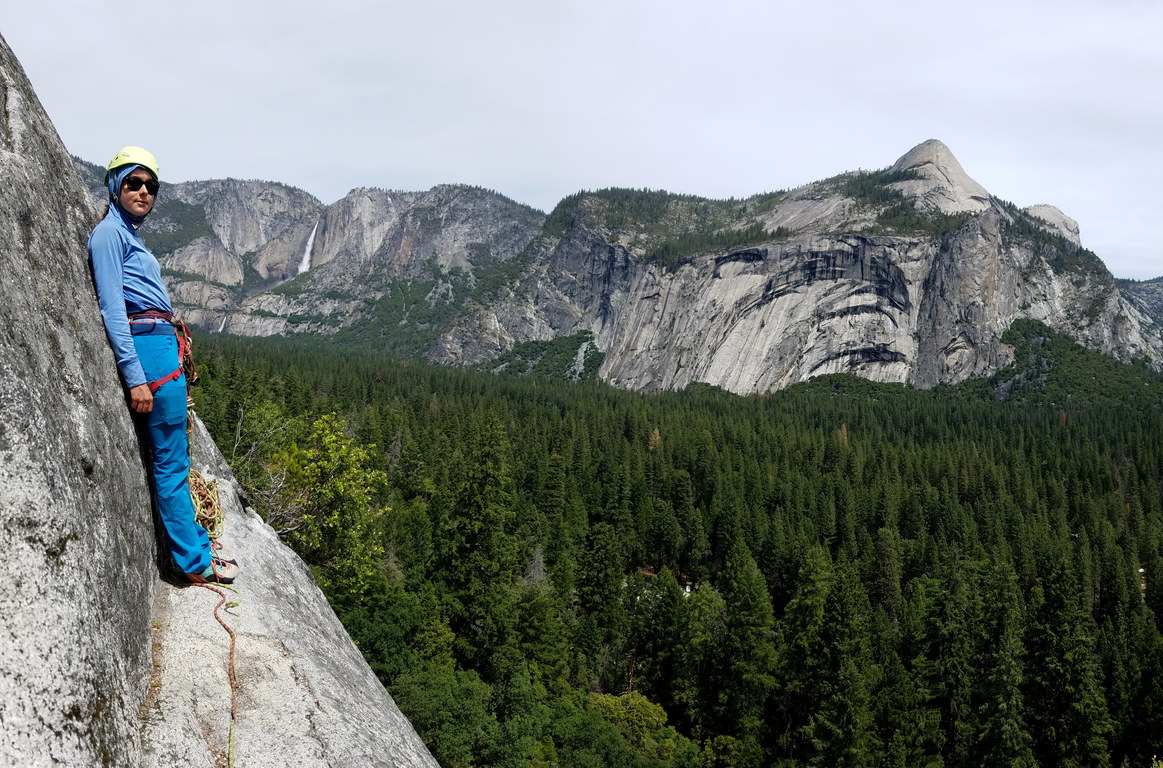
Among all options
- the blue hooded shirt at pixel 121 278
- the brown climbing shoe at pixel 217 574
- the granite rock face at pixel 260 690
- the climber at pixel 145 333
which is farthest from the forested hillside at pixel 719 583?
the blue hooded shirt at pixel 121 278

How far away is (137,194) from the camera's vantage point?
7.32 metres

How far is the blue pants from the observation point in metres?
7.37

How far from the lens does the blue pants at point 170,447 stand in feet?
24.2

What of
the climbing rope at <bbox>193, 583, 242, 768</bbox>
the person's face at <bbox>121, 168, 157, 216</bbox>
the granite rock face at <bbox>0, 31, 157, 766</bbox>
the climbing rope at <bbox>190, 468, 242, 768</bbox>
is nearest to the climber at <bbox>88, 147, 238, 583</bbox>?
the person's face at <bbox>121, 168, 157, 216</bbox>

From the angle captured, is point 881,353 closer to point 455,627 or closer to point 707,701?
point 707,701

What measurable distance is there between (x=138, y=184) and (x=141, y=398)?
7.41ft

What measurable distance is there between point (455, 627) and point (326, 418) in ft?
43.5

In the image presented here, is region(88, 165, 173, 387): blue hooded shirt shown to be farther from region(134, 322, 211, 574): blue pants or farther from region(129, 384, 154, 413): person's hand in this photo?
region(134, 322, 211, 574): blue pants

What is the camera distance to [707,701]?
4109cm

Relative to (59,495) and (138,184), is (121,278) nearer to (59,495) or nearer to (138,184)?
(138,184)

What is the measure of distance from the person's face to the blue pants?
1.23 meters

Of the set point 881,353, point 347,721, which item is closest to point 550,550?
point 347,721

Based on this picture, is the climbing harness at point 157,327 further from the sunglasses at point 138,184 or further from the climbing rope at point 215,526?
the climbing rope at point 215,526

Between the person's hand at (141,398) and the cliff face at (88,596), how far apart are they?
17 cm
